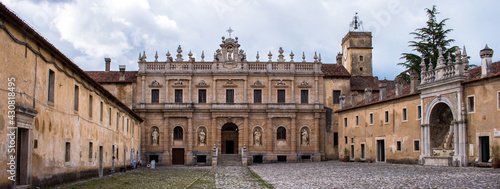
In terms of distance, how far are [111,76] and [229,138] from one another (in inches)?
589

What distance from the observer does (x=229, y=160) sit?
48688mm

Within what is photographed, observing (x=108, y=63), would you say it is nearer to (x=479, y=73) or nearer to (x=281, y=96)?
(x=281, y=96)

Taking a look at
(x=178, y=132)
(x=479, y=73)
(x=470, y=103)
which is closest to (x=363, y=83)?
(x=178, y=132)

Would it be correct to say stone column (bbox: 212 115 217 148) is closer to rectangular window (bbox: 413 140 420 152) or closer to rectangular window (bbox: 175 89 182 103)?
rectangular window (bbox: 175 89 182 103)

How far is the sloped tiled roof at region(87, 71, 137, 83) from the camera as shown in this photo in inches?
2110

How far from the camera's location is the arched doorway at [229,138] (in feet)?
175

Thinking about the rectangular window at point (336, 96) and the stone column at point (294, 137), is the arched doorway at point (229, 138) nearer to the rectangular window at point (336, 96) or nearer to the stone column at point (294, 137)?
the stone column at point (294, 137)

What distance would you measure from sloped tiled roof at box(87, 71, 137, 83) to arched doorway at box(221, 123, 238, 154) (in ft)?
37.3

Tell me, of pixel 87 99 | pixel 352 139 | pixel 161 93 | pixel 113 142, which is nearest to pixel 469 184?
pixel 87 99

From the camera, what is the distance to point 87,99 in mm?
23688

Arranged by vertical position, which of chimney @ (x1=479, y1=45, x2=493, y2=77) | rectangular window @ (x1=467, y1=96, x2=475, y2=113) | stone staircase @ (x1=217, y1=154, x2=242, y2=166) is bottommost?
stone staircase @ (x1=217, y1=154, x2=242, y2=166)

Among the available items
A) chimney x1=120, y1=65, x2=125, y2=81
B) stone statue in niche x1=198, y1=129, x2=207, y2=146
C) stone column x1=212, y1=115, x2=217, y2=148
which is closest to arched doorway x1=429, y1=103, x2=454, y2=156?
stone column x1=212, y1=115, x2=217, y2=148

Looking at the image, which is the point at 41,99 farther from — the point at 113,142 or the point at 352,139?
the point at 352,139

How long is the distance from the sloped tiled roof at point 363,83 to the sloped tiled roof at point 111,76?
24754 mm
